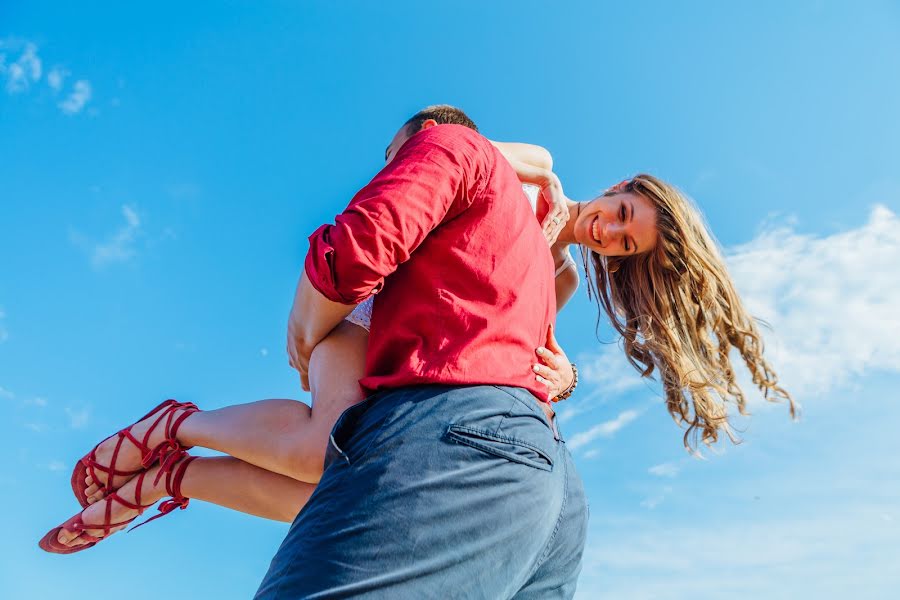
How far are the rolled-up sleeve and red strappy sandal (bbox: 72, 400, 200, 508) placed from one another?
6.15ft

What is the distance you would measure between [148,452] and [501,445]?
2215mm

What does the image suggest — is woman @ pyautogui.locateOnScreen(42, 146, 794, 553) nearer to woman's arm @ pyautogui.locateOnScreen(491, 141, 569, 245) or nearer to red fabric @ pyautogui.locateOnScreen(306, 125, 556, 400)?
woman's arm @ pyautogui.locateOnScreen(491, 141, 569, 245)

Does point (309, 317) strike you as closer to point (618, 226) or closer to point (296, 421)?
point (296, 421)

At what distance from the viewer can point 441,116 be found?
3473mm

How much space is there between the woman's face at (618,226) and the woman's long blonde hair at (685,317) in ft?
0.23

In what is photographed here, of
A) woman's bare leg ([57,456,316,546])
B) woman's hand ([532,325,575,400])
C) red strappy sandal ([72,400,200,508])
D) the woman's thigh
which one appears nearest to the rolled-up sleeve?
woman's hand ([532,325,575,400])

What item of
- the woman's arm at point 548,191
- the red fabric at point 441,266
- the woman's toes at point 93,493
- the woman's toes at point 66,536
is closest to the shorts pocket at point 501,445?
the red fabric at point 441,266

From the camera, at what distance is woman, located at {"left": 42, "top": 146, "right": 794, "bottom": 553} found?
2.92 m

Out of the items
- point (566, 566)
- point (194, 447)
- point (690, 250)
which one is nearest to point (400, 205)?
point (566, 566)

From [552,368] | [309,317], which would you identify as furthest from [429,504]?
[309,317]

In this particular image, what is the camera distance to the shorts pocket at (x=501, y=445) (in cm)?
176

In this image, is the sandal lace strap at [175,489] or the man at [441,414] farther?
the sandal lace strap at [175,489]

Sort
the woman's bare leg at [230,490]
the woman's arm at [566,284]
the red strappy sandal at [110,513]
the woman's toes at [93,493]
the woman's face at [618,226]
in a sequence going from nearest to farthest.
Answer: the woman's bare leg at [230,490]
the red strappy sandal at [110,513]
the woman's toes at [93,493]
the woman's arm at [566,284]
the woman's face at [618,226]

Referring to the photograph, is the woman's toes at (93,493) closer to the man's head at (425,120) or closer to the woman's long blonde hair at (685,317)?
the man's head at (425,120)
